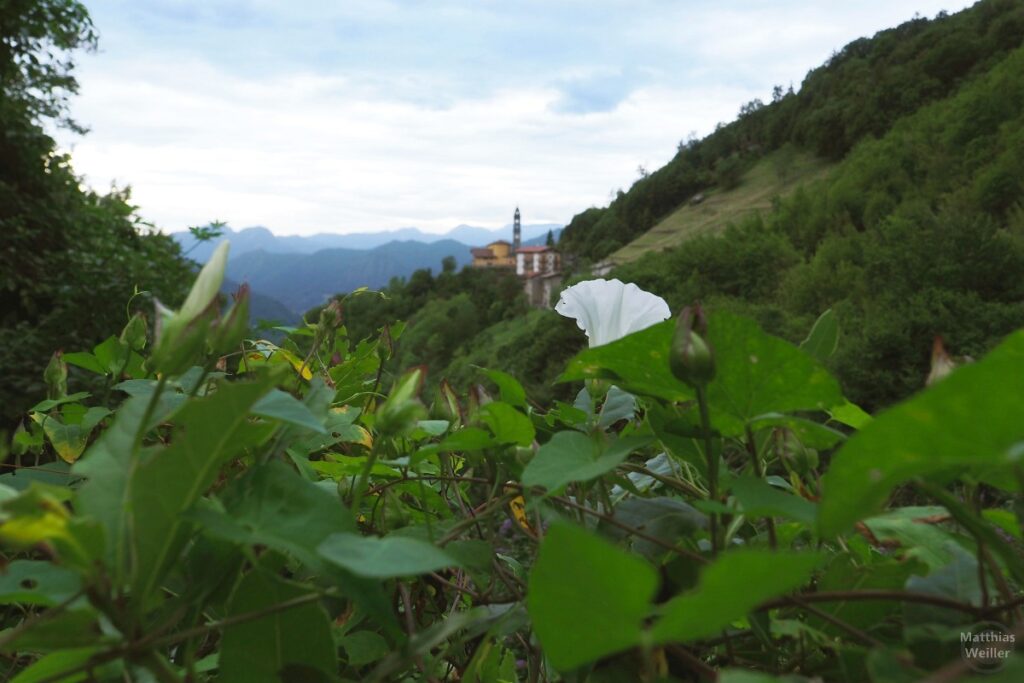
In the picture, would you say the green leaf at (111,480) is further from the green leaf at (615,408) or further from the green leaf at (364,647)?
the green leaf at (615,408)

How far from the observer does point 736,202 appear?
68.2ft

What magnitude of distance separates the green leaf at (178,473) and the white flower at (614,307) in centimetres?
25

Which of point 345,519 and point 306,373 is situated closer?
point 345,519

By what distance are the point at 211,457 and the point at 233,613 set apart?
0.21 feet

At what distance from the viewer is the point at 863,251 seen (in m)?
9.28

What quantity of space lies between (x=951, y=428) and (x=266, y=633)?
0.22 m

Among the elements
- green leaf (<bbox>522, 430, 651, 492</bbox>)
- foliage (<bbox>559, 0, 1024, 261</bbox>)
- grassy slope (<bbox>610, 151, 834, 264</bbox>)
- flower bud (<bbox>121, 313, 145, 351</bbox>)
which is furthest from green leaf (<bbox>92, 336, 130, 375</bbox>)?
grassy slope (<bbox>610, 151, 834, 264</bbox>)

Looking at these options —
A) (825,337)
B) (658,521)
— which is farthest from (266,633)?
(825,337)

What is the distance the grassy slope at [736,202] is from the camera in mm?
18859

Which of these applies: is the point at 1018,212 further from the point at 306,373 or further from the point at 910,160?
the point at 306,373

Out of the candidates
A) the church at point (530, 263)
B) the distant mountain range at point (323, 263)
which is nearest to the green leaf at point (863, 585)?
the church at point (530, 263)

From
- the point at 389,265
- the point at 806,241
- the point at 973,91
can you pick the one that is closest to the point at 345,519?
the point at 806,241

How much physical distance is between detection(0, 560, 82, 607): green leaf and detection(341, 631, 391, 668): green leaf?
0.12 metres

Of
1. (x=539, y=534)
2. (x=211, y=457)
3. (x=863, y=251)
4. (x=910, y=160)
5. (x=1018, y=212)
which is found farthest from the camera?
(x=910, y=160)
